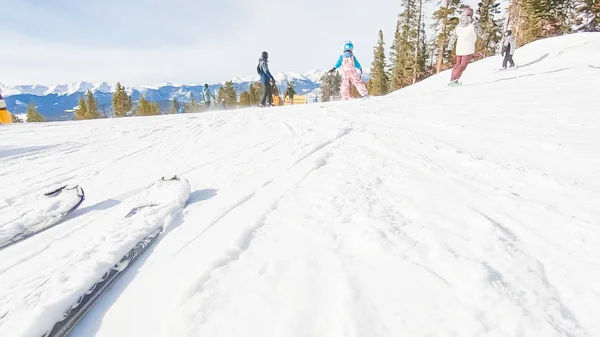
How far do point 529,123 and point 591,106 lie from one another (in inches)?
53.8

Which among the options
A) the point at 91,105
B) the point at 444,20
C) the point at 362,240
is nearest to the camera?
the point at 362,240

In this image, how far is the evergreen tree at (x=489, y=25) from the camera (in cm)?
3731

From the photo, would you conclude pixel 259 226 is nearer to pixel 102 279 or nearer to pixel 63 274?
pixel 102 279

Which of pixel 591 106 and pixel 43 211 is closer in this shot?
pixel 43 211

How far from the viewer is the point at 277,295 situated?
1447mm

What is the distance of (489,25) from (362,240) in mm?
47382

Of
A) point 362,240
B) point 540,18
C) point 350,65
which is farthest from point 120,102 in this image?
point 362,240

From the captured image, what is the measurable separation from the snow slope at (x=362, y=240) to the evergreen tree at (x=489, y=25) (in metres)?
42.3

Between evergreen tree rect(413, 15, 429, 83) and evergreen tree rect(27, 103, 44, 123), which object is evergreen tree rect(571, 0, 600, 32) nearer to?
evergreen tree rect(413, 15, 429, 83)

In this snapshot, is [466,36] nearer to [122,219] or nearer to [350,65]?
[350,65]

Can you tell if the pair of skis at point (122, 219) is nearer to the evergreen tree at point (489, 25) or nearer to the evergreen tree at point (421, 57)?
the evergreen tree at point (421, 57)

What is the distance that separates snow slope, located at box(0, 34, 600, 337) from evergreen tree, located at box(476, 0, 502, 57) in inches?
1667

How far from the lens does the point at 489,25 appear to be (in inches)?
1481

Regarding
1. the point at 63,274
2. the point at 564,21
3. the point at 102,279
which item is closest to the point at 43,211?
the point at 63,274
